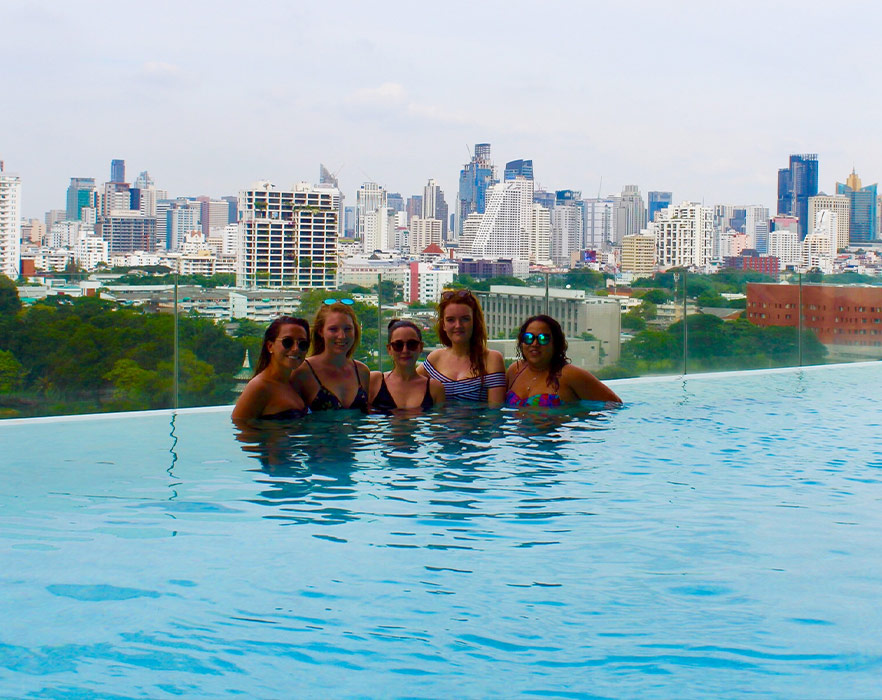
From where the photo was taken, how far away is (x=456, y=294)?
5.55 metres

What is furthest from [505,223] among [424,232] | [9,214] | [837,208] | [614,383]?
[614,383]

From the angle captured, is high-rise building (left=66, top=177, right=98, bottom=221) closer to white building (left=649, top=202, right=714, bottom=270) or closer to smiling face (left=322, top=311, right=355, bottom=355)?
white building (left=649, top=202, right=714, bottom=270)

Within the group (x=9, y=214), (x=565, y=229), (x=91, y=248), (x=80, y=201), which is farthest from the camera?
(x=80, y=201)

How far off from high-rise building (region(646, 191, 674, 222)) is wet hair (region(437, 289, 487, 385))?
166 meters

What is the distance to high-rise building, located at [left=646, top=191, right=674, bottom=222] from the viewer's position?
556 feet

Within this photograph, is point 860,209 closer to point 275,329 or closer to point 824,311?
point 824,311

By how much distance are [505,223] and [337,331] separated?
17163 cm

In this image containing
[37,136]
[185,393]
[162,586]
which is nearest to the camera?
[162,586]

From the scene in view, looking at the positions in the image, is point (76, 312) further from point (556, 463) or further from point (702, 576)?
point (702, 576)

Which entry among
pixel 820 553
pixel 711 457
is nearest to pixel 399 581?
pixel 820 553

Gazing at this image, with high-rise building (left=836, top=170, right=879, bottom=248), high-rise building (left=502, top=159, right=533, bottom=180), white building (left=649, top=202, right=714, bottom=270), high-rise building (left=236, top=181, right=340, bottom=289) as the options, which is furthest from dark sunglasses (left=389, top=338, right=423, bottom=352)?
high-rise building (left=502, top=159, right=533, bottom=180)

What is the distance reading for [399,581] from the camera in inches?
111

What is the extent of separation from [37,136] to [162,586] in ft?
353

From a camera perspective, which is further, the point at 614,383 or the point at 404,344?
the point at 614,383
